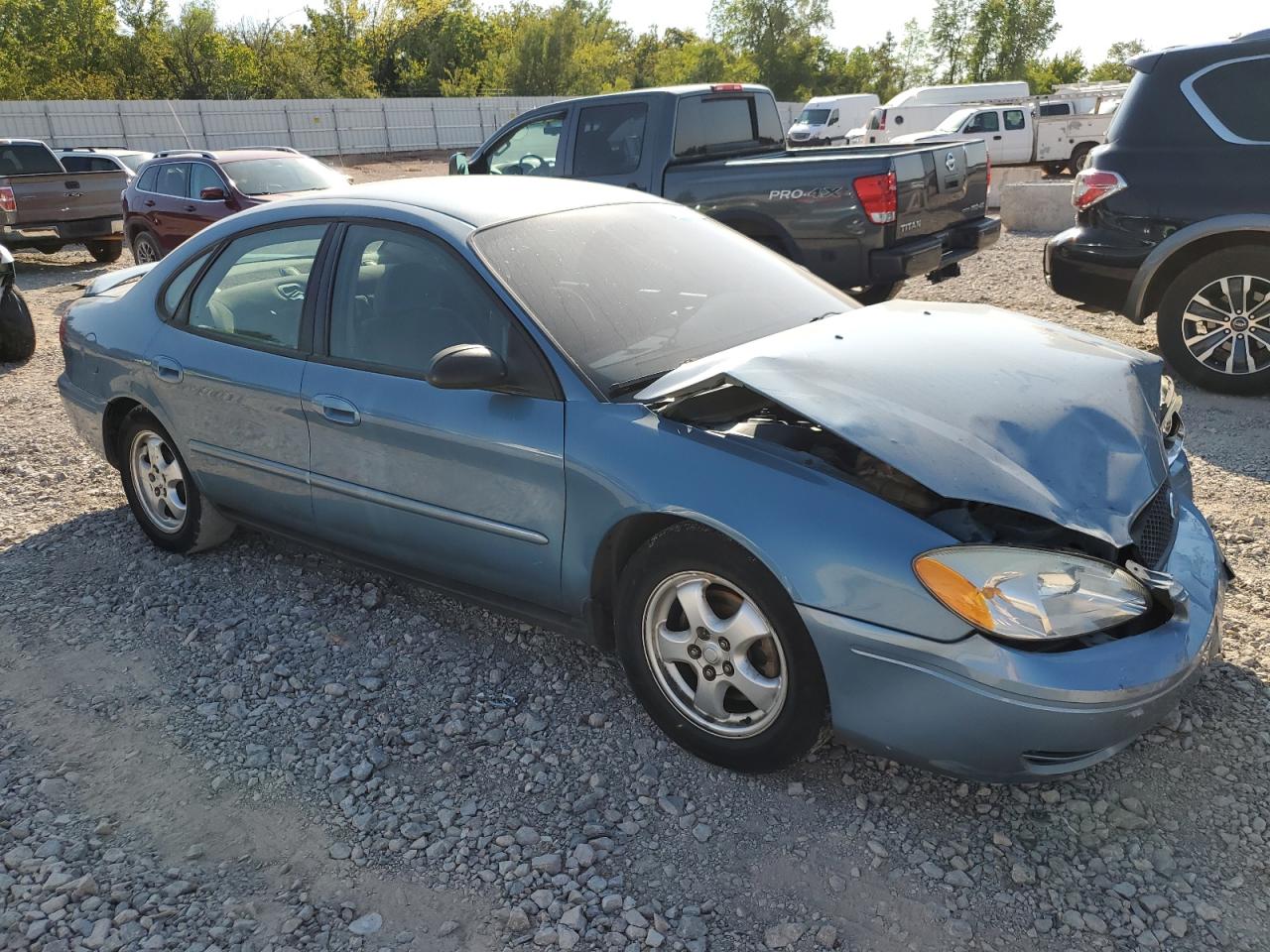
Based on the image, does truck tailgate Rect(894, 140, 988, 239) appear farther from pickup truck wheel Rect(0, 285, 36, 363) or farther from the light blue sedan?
pickup truck wheel Rect(0, 285, 36, 363)

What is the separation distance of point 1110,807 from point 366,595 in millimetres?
2821

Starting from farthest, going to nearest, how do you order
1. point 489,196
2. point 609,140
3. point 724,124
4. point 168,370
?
1. point 724,124
2. point 609,140
3. point 168,370
4. point 489,196

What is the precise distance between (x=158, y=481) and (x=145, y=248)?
9.45 metres

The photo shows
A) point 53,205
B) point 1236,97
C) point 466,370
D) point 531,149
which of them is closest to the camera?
point 466,370

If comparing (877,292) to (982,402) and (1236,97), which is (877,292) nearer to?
(1236,97)

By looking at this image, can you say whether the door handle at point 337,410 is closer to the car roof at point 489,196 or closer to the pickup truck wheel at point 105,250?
the car roof at point 489,196

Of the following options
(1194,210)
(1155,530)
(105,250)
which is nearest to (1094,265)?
(1194,210)

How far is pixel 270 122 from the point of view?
133ft

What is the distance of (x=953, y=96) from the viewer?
98.7ft

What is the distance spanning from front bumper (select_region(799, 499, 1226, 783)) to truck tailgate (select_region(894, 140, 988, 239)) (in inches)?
203

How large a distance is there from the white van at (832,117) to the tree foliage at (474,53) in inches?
715

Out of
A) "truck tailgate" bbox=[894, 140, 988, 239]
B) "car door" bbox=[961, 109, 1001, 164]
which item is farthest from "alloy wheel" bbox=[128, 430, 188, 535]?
"car door" bbox=[961, 109, 1001, 164]

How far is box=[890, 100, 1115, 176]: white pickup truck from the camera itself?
74.6 ft

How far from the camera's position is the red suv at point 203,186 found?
1141cm
